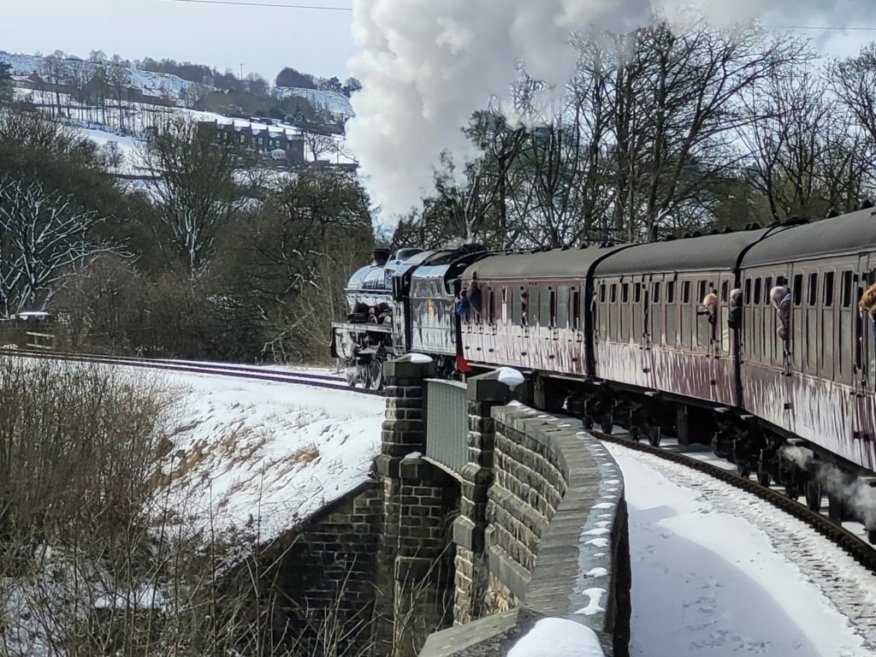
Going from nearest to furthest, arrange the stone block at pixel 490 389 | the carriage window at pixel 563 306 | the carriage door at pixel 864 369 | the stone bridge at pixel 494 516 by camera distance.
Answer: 1. the stone bridge at pixel 494 516
2. the carriage door at pixel 864 369
3. the stone block at pixel 490 389
4. the carriage window at pixel 563 306

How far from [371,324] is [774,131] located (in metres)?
18.1

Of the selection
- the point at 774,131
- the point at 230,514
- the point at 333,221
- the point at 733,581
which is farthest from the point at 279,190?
the point at 733,581

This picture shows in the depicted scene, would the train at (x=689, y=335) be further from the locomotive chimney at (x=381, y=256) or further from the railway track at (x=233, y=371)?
the railway track at (x=233, y=371)

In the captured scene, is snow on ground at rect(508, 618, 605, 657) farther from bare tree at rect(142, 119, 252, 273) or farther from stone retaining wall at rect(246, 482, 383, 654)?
bare tree at rect(142, 119, 252, 273)

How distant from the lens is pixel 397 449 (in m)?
21.3

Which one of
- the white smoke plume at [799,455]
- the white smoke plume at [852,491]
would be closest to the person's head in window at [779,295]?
the white smoke plume at [799,455]

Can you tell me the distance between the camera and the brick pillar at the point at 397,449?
20938 millimetres

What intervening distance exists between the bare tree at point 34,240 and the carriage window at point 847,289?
5512 cm

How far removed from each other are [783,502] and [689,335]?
479 centimetres

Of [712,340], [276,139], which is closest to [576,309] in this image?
[712,340]

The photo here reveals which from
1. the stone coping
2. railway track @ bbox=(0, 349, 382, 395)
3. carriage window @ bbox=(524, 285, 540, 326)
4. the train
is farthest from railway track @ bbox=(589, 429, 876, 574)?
railway track @ bbox=(0, 349, 382, 395)

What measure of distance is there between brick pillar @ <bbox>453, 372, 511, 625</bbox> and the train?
2824 millimetres

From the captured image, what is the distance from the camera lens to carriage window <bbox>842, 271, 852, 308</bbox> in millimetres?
10948

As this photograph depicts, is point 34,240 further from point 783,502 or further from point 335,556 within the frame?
point 783,502
